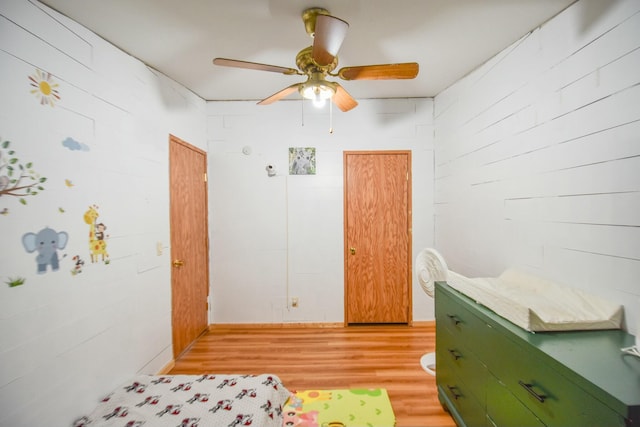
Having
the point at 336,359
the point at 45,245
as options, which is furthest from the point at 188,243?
the point at 336,359

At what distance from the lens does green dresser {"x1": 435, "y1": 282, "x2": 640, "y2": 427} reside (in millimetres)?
810

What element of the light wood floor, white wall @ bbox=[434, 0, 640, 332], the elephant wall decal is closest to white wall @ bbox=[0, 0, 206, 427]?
the elephant wall decal

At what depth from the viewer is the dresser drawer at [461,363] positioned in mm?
1375

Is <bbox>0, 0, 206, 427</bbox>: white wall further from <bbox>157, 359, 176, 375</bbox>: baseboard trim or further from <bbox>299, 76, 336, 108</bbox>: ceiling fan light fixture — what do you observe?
<bbox>299, 76, 336, 108</bbox>: ceiling fan light fixture

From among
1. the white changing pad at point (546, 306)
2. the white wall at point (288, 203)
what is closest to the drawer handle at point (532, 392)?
the white changing pad at point (546, 306)

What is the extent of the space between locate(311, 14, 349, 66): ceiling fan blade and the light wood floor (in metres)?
2.31

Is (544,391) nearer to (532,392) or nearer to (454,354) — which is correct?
(532,392)

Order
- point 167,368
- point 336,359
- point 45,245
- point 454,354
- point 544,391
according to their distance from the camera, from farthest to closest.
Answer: point 336,359 → point 167,368 → point 454,354 → point 45,245 → point 544,391

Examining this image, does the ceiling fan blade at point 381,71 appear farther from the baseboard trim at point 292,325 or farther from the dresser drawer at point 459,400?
the baseboard trim at point 292,325

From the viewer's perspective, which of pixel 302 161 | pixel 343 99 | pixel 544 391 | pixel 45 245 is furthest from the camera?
pixel 302 161

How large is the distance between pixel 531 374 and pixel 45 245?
7.85ft

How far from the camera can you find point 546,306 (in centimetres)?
127

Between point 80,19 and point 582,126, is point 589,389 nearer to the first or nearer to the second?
point 582,126

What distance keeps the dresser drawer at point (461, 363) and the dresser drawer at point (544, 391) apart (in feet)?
0.44
